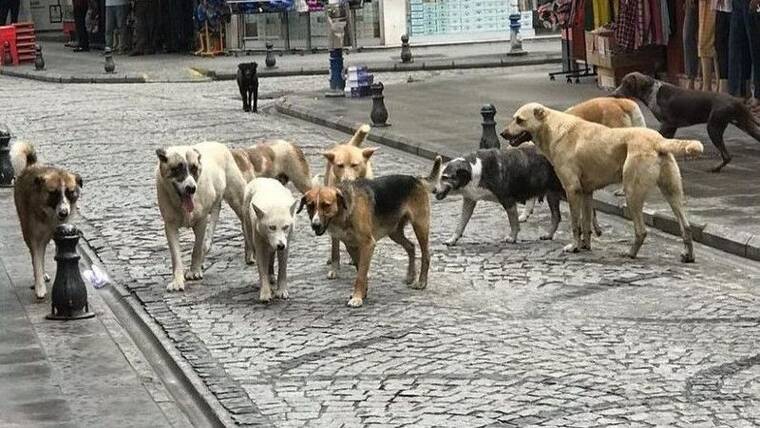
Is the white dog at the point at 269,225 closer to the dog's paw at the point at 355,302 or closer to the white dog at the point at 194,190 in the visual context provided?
the white dog at the point at 194,190

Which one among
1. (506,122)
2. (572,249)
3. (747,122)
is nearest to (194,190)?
(572,249)

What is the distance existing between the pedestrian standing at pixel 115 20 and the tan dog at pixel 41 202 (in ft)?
98.1

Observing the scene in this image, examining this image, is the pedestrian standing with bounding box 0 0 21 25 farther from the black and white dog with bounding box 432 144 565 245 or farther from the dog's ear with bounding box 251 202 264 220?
the dog's ear with bounding box 251 202 264 220

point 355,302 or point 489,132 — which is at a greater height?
point 489,132

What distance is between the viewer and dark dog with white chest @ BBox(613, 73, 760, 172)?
14.9m

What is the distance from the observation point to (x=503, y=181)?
40.6ft

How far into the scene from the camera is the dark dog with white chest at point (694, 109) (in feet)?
48.8

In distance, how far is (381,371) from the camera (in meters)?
8.80

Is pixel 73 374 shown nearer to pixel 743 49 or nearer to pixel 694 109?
pixel 694 109

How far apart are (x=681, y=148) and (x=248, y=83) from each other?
1416cm

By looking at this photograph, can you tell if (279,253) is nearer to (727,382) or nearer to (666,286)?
(666,286)

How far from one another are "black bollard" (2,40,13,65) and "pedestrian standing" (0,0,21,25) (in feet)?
24.3

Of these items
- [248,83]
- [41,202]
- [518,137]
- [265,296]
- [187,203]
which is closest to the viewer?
[265,296]

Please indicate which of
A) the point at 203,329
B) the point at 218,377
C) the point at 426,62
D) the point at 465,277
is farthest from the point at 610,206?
the point at 426,62
